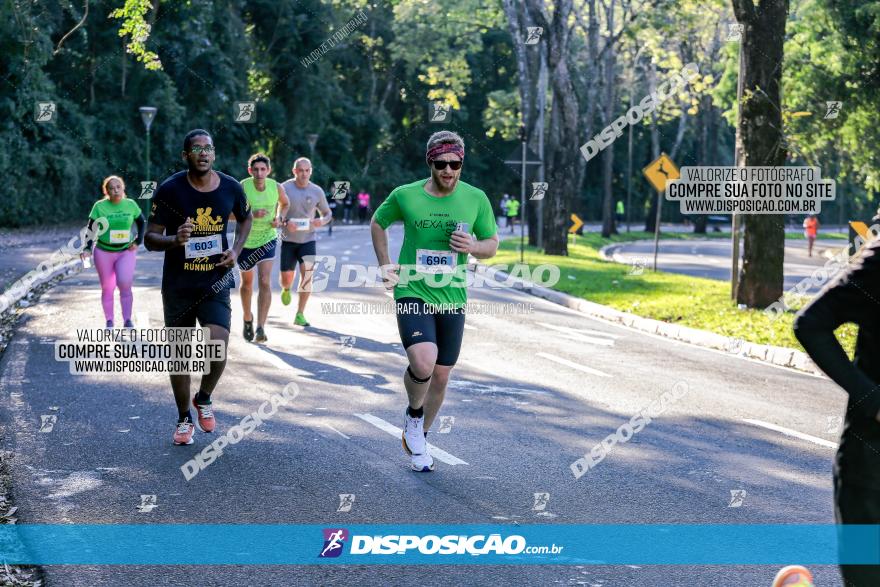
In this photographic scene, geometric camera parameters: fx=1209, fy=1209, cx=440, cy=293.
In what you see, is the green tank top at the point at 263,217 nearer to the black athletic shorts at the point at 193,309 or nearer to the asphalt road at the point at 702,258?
the black athletic shorts at the point at 193,309

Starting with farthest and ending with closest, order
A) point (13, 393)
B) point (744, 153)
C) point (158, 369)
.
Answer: point (744, 153) → point (158, 369) → point (13, 393)

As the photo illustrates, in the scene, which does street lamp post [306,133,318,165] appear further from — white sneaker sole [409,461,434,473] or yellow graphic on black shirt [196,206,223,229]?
white sneaker sole [409,461,434,473]

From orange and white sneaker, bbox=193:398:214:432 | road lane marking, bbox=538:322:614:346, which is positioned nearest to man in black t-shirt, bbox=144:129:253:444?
orange and white sneaker, bbox=193:398:214:432

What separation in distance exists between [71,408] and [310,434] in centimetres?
236

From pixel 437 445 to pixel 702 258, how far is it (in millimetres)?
34057

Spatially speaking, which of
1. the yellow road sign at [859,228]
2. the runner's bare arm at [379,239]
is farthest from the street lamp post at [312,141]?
the runner's bare arm at [379,239]

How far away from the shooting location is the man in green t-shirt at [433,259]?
738 centimetres

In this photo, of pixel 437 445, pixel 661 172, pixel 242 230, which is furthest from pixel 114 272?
pixel 661 172

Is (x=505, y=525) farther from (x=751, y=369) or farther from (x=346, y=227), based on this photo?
(x=346, y=227)

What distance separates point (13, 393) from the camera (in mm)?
10625

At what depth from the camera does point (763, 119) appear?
58.6 ft

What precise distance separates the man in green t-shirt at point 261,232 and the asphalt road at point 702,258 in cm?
1700

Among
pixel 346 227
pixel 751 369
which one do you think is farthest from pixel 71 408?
pixel 346 227

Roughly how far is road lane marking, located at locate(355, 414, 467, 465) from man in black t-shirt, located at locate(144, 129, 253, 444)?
1420 millimetres
